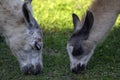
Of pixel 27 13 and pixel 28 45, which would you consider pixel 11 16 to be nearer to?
pixel 27 13

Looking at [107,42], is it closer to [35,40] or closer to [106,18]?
[106,18]

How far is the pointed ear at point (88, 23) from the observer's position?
6.16m

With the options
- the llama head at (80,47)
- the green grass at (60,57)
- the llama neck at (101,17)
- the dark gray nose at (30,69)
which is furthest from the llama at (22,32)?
the llama neck at (101,17)

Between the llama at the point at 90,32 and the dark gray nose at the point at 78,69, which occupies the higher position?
the llama at the point at 90,32

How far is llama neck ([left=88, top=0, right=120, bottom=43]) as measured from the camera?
6.39 m

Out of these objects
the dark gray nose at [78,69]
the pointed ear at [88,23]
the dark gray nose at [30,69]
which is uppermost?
the pointed ear at [88,23]

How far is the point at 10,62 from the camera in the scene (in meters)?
6.76

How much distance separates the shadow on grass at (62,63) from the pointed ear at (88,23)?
0.59 metres

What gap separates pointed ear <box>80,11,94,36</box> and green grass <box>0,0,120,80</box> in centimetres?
59

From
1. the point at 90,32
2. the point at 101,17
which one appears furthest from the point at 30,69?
the point at 101,17

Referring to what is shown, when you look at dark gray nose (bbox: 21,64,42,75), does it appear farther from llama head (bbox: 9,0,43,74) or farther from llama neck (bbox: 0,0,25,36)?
llama neck (bbox: 0,0,25,36)

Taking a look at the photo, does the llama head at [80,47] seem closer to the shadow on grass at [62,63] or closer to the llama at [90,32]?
the llama at [90,32]

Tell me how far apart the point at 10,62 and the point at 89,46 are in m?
1.31

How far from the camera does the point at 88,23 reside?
6234 millimetres
